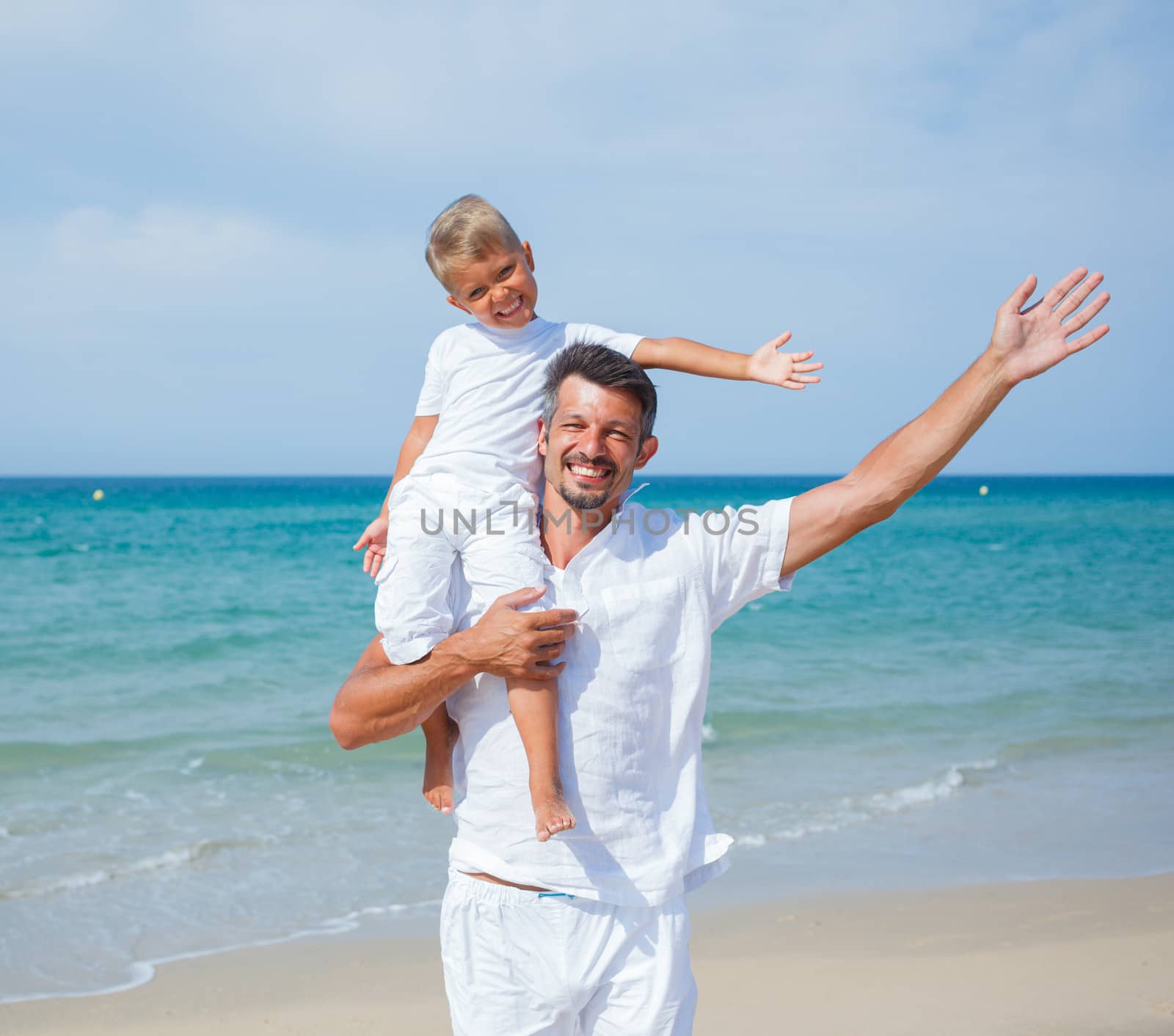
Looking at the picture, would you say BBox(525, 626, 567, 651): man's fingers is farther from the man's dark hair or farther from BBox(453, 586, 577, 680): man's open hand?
the man's dark hair

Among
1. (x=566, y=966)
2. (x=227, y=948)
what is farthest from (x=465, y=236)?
(x=227, y=948)

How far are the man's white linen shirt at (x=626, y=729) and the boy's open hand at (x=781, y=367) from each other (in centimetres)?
41

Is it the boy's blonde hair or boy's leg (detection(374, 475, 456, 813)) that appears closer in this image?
boy's leg (detection(374, 475, 456, 813))

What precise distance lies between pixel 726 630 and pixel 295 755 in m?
7.47

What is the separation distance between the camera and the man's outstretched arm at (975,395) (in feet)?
6.73

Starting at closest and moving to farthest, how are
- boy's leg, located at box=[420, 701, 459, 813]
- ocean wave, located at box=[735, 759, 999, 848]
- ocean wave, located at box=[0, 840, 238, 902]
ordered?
boy's leg, located at box=[420, 701, 459, 813] < ocean wave, located at box=[0, 840, 238, 902] < ocean wave, located at box=[735, 759, 999, 848]

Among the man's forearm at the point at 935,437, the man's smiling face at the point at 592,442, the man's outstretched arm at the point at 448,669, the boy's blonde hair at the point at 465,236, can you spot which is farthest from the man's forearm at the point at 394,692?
the boy's blonde hair at the point at 465,236

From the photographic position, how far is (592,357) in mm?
2240

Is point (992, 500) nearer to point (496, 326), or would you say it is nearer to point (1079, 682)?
point (1079, 682)

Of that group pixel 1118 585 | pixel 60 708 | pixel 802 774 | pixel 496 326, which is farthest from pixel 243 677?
pixel 1118 585

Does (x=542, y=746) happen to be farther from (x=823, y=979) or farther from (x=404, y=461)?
(x=823, y=979)

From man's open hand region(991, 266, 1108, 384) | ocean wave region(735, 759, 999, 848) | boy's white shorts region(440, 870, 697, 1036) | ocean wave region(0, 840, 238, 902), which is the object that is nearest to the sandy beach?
ocean wave region(735, 759, 999, 848)

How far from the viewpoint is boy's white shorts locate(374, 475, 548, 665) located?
223cm

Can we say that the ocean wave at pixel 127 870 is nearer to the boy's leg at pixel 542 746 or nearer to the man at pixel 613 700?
the man at pixel 613 700
